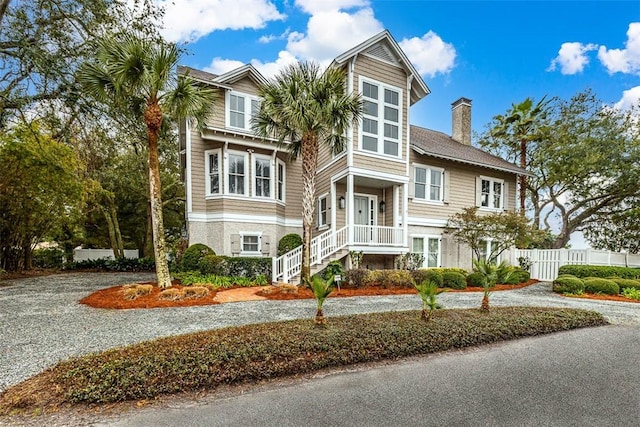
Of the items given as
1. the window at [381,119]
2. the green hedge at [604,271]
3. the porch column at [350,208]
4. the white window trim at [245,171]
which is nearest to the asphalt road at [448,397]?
the porch column at [350,208]

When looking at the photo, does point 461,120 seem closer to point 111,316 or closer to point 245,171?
point 245,171

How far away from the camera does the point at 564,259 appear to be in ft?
48.6

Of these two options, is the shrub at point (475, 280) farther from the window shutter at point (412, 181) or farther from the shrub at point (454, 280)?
the window shutter at point (412, 181)

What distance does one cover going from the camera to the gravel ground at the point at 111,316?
4.84 m

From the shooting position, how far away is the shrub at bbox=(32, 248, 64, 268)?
64.1 ft

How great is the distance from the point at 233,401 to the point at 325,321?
97.2 inches

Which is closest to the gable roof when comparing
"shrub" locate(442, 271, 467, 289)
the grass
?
"shrub" locate(442, 271, 467, 289)

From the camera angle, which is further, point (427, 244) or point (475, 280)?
point (427, 244)

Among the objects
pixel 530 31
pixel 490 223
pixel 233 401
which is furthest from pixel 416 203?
pixel 233 401

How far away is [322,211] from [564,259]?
11701mm

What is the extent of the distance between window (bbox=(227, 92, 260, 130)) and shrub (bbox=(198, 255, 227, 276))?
239 inches

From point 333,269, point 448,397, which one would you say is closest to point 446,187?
point 333,269

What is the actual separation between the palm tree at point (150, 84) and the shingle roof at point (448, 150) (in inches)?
406

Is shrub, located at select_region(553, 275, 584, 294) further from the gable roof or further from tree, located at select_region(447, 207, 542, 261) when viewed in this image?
the gable roof
